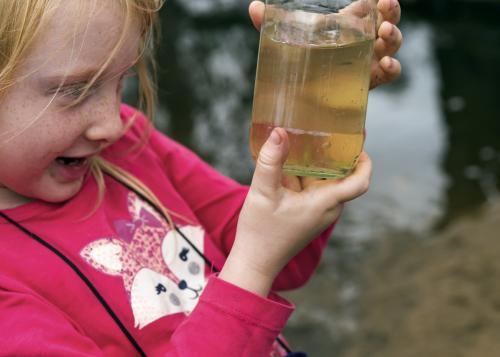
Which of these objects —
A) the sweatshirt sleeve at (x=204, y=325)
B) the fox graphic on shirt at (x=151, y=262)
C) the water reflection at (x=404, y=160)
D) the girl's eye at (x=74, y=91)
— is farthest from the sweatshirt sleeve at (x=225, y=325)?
the water reflection at (x=404, y=160)

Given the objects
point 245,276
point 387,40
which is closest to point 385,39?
point 387,40

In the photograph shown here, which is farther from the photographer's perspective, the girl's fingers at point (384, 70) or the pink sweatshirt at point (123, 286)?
the girl's fingers at point (384, 70)

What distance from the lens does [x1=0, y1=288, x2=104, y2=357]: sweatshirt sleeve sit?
1190 mm

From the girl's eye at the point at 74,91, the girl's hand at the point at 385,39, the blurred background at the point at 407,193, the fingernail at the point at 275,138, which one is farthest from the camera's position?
the blurred background at the point at 407,193

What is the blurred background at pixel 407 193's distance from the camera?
3.13m

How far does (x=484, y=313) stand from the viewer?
314 cm

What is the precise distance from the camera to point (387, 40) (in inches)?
55.9

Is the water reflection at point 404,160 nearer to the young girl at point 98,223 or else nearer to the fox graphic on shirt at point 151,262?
the fox graphic on shirt at point 151,262

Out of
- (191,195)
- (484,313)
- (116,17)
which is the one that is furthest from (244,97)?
(116,17)

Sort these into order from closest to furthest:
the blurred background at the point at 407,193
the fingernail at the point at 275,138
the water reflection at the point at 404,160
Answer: the fingernail at the point at 275,138
the blurred background at the point at 407,193
the water reflection at the point at 404,160

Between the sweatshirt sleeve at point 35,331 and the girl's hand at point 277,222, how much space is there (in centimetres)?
27

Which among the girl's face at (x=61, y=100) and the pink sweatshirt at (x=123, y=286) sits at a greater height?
the girl's face at (x=61, y=100)

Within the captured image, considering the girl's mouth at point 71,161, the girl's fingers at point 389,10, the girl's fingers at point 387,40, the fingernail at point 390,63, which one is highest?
the girl's fingers at point 389,10

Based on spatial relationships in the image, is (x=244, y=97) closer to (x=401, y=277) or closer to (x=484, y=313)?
(x=401, y=277)
